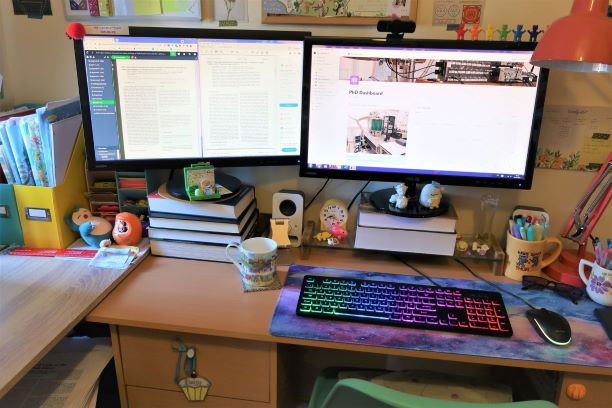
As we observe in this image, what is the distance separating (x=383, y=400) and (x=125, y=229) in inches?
35.4

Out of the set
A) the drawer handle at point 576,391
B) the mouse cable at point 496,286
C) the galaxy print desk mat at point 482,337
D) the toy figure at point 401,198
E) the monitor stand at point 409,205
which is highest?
the toy figure at point 401,198

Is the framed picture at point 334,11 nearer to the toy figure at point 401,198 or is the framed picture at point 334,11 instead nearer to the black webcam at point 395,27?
the black webcam at point 395,27

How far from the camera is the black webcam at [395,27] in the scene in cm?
121

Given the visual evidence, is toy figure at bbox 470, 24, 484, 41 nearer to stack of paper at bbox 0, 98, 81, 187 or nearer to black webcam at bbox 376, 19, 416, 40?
black webcam at bbox 376, 19, 416, 40

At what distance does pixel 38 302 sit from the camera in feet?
3.48

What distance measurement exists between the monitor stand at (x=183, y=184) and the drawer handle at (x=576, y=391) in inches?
34.6

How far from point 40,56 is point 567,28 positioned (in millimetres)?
1408

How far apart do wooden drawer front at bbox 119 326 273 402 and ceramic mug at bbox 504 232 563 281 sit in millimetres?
644

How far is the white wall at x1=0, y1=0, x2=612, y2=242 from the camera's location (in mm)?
1283

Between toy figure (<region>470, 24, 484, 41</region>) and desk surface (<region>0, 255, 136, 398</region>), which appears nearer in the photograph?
desk surface (<region>0, 255, 136, 398</region>)

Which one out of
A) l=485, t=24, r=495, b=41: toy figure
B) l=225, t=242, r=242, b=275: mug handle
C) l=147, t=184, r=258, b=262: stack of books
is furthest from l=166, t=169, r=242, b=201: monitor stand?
l=485, t=24, r=495, b=41: toy figure

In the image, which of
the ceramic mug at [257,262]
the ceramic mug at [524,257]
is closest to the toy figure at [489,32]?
the ceramic mug at [524,257]

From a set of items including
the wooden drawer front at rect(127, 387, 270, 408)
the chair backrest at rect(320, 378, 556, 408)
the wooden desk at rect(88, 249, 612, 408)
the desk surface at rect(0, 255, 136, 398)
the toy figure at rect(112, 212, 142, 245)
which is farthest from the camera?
the toy figure at rect(112, 212, 142, 245)

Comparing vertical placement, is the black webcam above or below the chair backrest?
above
